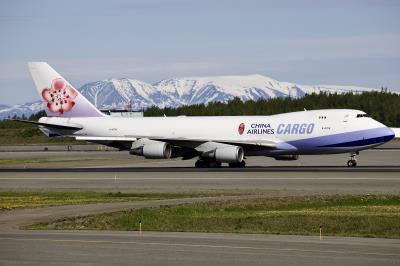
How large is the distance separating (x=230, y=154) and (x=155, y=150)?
5.63 meters

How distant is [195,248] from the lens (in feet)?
75.1

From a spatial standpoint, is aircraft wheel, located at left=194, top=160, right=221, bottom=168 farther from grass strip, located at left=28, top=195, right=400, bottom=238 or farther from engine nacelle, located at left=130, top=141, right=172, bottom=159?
grass strip, located at left=28, top=195, right=400, bottom=238

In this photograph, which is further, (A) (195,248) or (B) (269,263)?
(A) (195,248)

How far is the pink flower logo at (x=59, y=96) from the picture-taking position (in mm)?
72125

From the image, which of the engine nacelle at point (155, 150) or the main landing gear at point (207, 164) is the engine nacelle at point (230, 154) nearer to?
the main landing gear at point (207, 164)

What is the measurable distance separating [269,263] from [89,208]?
54.6 feet

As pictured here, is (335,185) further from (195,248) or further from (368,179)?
(195,248)

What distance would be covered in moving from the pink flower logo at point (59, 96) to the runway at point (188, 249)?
150 feet

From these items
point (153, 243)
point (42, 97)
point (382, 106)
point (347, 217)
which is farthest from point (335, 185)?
point (382, 106)

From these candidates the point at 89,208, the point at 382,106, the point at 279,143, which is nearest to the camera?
the point at 89,208

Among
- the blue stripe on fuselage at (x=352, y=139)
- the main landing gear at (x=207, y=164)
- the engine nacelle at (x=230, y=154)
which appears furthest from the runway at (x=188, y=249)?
the main landing gear at (x=207, y=164)

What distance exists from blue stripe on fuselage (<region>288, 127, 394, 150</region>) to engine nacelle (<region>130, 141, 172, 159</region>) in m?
9.82

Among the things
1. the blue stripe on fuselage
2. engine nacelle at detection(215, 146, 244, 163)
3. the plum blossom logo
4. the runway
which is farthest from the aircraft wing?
the runway

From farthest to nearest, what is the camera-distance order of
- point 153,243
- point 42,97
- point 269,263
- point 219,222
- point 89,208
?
point 42,97 < point 89,208 < point 219,222 < point 153,243 < point 269,263
